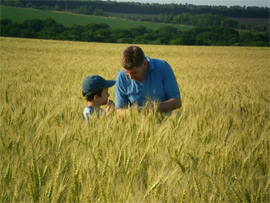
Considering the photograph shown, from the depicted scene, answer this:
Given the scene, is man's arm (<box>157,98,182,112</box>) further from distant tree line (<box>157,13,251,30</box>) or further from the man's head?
distant tree line (<box>157,13,251,30</box>)

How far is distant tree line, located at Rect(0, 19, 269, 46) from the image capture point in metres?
38.8

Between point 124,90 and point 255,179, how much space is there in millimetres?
1855

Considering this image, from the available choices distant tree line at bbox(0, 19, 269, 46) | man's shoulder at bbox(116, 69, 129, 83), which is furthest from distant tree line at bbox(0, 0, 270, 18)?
man's shoulder at bbox(116, 69, 129, 83)

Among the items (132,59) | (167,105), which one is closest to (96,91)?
(132,59)

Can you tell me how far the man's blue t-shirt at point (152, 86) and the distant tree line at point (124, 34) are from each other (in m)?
36.6

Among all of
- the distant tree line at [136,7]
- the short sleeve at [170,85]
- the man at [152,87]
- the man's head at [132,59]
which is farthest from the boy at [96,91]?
the distant tree line at [136,7]

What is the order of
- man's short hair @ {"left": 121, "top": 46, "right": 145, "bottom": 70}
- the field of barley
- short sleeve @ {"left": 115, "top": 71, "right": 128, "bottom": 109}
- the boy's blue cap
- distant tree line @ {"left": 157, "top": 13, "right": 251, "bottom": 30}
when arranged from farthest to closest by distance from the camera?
distant tree line @ {"left": 157, "top": 13, "right": 251, "bottom": 30}
short sleeve @ {"left": 115, "top": 71, "right": 128, "bottom": 109}
the boy's blue cap
man's short hair @ {"left": 121, "top": 46, "right": 145, "bottom": 70}
the field of barley

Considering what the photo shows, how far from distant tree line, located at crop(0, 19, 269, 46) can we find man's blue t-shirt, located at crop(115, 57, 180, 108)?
36606 mm

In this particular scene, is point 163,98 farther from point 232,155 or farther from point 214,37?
point 214,37

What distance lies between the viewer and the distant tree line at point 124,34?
3878cm

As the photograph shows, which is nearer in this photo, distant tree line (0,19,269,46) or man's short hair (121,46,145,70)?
man's short hair (121,46,145,70)

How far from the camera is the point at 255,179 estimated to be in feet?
4.30

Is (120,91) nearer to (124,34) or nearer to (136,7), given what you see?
(124,34)

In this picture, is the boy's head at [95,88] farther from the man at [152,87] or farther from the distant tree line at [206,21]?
the distant tree line at [206,21]
